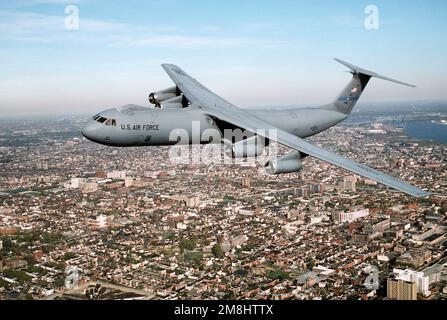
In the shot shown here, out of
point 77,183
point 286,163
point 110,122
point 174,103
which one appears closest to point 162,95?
point 174,103

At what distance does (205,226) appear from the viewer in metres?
23.4

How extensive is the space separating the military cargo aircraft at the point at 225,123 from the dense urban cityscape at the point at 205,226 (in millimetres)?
5566

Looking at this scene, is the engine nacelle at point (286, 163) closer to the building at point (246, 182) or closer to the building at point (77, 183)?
the building at point (246, 182)

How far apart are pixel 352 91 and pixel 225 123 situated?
7961 millimetres

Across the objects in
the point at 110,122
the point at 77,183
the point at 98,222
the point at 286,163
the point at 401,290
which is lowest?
the point at 401,290

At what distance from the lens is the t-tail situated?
2150cm

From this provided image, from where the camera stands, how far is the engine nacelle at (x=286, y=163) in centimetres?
1502

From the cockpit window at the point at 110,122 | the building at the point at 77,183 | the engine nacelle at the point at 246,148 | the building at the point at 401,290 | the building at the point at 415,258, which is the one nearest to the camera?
the building at the point at 401,290

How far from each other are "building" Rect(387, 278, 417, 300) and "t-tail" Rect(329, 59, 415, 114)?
30.9 feet

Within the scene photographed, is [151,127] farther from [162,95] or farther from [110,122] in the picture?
[162,95]

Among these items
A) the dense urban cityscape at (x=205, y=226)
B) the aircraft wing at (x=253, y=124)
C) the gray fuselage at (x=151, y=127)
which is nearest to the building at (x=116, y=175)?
the dense urban cityscape at (x=205, y=226)

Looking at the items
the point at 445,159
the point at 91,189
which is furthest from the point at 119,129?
the point at 445,159

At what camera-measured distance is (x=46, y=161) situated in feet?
104

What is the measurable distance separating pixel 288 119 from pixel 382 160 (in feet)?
48.4
